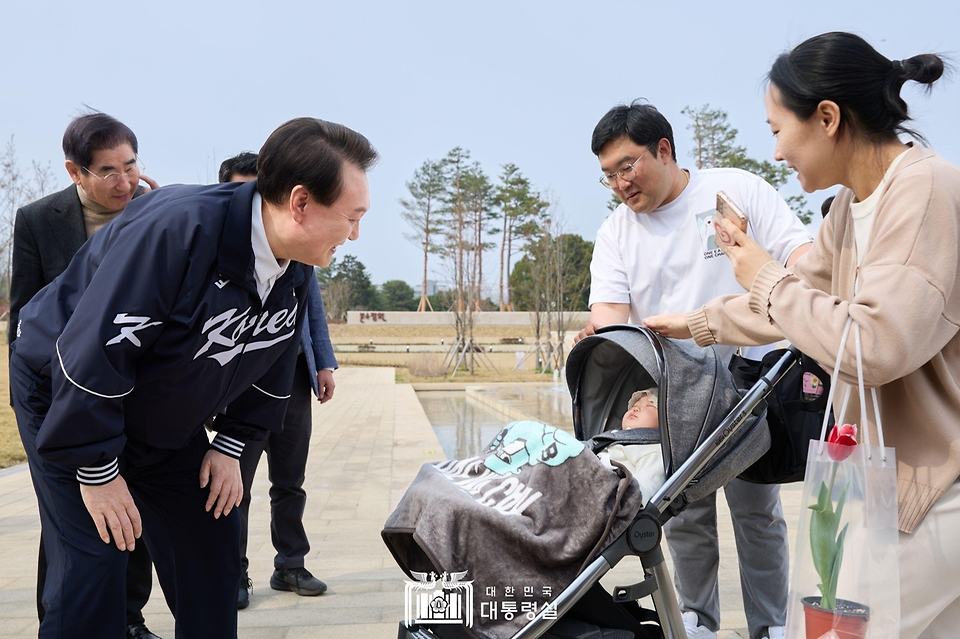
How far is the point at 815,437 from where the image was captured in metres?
2.42

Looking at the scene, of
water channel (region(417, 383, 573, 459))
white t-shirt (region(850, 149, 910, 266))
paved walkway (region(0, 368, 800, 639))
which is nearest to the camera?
white t-shirt (region(850, 149, 910, 266))

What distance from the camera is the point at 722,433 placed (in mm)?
2232

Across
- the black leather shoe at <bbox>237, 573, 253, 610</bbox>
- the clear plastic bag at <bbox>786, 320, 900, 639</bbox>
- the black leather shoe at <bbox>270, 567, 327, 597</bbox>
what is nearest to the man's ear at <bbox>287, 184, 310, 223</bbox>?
the clear plastic bag at <bbox>786, 320, 900, 639</bbox>

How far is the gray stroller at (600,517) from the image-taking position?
6.36 ft

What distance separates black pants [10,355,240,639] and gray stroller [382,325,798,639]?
1.72 feet

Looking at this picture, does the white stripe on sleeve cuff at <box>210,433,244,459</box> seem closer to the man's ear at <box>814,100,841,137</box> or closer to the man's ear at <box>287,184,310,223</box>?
the man's ear at <box>287,184,310,223</box>

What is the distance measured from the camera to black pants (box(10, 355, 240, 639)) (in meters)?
1.92

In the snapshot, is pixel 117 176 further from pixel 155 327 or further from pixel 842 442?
pixel 842 442

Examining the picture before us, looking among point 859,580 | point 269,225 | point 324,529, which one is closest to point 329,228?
point 269,225

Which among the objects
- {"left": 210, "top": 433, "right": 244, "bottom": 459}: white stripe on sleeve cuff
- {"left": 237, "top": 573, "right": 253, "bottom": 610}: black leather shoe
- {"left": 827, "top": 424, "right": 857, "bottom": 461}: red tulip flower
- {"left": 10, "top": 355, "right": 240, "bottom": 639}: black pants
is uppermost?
{"left": 827, "top": 424, "right": 857, "bottom": 461}: red tulip flower

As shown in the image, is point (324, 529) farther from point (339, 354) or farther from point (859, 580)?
point (339, 354)

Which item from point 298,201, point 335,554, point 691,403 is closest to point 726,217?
point 691,403

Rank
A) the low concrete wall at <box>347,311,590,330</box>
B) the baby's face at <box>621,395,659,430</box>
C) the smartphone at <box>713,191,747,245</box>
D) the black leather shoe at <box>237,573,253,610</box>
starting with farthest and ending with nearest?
the low concrete wall at <box>347,311,590,330</box>
the black leather shoe at <box>237,573,253,610</box>
the baby's face at <box>621,395,659,430</box>
the smartphone at <box>713,191,747,245</box>

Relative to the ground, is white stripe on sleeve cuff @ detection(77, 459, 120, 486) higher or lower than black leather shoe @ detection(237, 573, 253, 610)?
higher
